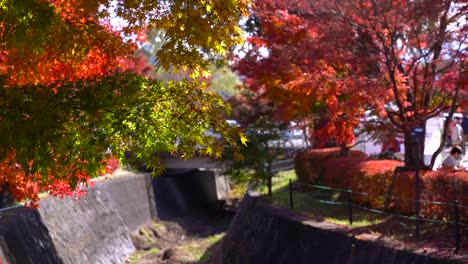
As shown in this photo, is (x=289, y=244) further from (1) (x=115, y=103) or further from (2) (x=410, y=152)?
(1) (x=115, y=103)

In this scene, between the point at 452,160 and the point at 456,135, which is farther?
the point at 456,135

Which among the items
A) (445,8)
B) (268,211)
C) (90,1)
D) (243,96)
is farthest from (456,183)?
(243,96)

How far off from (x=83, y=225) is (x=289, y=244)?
803 cm

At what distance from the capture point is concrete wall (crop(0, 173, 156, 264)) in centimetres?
1443

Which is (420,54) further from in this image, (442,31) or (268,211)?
(268,211)

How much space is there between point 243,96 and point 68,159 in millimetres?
17165

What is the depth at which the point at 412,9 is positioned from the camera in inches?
508

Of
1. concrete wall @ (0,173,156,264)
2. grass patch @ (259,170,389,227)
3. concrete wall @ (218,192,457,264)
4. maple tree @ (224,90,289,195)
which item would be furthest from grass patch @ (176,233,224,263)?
grass patch @ (259,170,389,227)

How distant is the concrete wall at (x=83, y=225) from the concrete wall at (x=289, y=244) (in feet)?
13.0

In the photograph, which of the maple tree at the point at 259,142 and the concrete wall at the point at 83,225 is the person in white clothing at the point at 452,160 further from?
the concrete wall at the point at 83,225

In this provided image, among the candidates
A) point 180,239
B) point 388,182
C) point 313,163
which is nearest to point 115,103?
point 388,182

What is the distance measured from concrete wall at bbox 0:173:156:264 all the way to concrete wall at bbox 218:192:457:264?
395cm

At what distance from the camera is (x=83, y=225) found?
1948 cm

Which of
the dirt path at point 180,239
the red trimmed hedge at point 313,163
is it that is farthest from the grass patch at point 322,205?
the dirt path at point 180,239
